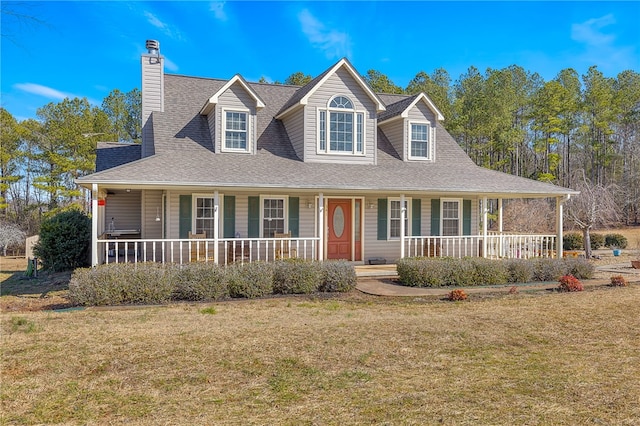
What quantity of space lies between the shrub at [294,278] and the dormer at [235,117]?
5347 mm

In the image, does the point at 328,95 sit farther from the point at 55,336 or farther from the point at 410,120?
the point at 55,336

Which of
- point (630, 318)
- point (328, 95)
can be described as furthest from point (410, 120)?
point (630, 318)

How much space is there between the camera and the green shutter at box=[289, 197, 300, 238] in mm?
15141

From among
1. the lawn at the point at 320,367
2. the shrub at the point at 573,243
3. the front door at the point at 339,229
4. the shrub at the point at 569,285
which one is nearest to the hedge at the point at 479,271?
the shrub at the point at 569,285

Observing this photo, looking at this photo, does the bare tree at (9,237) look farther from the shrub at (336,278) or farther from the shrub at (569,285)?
the shrub at (569,285)

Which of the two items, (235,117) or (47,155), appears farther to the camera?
(47,155)

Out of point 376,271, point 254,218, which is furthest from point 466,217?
point 254,218

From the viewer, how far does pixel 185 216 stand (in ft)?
46.2

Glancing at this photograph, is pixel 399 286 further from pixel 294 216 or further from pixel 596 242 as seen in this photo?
pixel 596 242

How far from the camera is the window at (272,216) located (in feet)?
48.9

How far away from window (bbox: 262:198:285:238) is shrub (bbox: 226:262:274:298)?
3870 mm

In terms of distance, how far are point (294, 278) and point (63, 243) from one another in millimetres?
9433

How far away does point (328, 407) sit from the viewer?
15.0 ft

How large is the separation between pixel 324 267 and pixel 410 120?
7.84m
